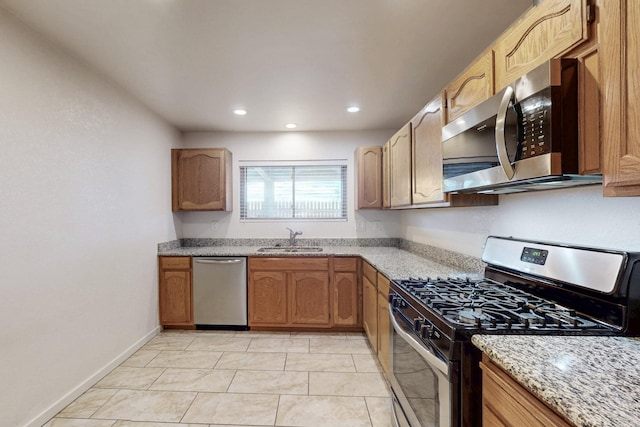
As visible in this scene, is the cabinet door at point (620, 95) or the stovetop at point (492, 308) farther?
the stovetop at point (492, 308)

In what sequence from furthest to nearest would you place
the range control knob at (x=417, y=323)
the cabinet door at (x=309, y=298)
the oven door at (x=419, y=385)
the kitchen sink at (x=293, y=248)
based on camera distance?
the kitchen sink at (x=293, y=248) → the cabinet door at (x=309, y=298) → the range control knob at (x=417, y=323) → the oven door at (x=419, y=385)

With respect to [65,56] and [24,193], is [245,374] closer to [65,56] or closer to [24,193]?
[24,193]

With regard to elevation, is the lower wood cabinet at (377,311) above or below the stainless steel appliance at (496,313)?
below

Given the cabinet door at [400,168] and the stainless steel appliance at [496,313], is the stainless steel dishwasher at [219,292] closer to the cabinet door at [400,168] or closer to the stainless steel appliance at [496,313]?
the cabinet door at [400,168]

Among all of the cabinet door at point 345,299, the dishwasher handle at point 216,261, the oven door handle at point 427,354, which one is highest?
the dishwasher handle at point 216,261

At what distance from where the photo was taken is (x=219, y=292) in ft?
11.2

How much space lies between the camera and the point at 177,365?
265 cm

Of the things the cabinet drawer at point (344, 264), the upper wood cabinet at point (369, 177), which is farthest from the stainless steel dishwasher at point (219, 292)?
the upper wood cabinet at point (369, 177)

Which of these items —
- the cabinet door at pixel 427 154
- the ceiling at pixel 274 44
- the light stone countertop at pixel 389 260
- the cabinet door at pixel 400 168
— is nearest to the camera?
the ceiling at pixel 274 44

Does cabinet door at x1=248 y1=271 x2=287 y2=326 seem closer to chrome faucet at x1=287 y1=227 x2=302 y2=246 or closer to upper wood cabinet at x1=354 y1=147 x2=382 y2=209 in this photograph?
chrome faucet at x1=287 y1=227 x2=302 y2=246

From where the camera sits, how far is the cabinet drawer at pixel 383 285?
2259mm

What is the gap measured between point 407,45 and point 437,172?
872 mm

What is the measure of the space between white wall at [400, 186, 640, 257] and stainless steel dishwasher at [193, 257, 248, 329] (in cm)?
223

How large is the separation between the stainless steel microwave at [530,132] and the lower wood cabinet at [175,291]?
10.1 feet
